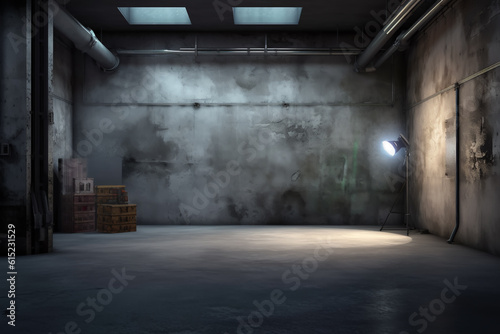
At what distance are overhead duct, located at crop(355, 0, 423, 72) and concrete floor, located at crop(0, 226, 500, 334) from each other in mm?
4740

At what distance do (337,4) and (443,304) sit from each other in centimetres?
881

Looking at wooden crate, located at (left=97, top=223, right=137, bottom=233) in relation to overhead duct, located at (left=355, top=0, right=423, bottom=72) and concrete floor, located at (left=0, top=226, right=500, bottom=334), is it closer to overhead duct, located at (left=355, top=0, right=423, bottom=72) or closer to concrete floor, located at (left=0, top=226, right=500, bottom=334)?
concrete floor, located at (left=0, top=226, right=500, bottom=334)

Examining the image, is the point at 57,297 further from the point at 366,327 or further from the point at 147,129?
the point at 147,129

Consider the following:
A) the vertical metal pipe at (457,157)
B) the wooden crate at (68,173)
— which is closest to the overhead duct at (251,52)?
the wooden crate at (68,173)

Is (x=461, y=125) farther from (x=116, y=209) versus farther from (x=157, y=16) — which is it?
(x=157, y=16)

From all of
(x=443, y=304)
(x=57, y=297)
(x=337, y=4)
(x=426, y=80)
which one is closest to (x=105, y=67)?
(x=337, y=4)

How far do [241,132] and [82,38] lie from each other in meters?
5.20

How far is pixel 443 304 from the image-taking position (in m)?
5.01

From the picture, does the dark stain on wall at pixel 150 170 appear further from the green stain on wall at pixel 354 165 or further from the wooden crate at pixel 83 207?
the green stain on wall at pixel 354 165

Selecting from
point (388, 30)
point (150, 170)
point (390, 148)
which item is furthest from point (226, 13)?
point (390, 148)

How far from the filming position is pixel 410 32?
38.0 ft

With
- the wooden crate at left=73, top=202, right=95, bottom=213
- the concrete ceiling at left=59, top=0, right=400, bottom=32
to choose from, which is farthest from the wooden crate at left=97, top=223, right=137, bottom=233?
the concrete ceiling at left=59, top=0, right=400, bottom=32

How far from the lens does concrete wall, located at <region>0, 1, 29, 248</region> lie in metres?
8.43

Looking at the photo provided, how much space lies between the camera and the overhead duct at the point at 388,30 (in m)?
9.40
